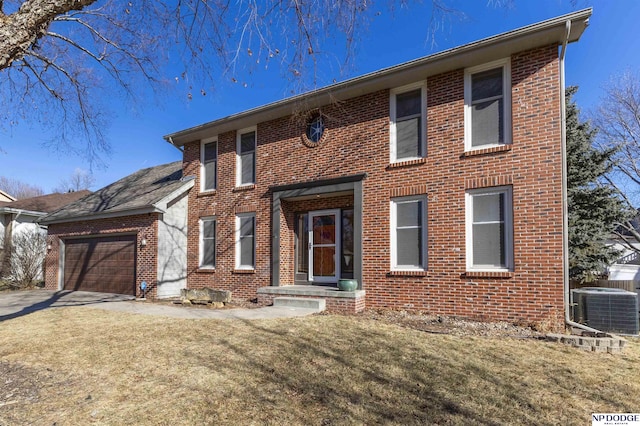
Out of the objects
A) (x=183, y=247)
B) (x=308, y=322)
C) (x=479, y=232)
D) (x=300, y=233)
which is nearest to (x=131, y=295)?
(x=183, y=247)

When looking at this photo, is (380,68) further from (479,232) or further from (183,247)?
(183,247)

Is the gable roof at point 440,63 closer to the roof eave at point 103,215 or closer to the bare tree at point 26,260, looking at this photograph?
the roof eave at point 103,215

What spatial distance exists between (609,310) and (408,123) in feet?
18.9

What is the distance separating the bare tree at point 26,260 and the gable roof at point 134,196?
1.68 meters

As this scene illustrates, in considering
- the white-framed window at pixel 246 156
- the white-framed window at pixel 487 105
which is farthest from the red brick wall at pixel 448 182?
the white-framed window at pixel 246 156

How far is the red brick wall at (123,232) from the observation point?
11.9 m

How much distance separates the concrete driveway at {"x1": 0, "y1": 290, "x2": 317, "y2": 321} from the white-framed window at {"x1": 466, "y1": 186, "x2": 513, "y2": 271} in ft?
13.1

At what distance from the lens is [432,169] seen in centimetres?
850

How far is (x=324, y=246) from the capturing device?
1059cm

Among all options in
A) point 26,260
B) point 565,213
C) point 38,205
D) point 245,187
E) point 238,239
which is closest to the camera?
point 565,213

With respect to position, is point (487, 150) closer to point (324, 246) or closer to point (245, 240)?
point (324, 246)

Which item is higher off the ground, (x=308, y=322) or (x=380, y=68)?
(x=380, y=68)

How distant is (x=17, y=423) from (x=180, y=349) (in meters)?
2.23

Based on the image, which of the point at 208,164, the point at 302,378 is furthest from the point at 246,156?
the point at 302,378
